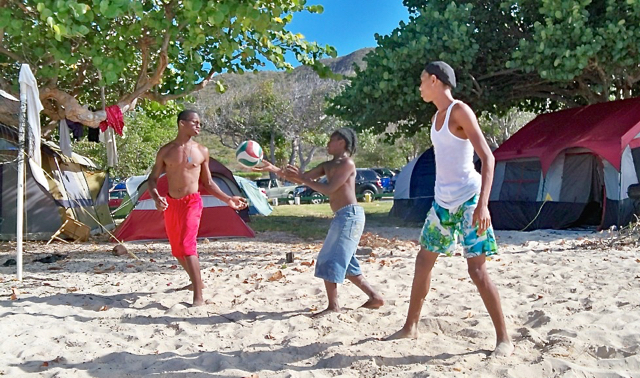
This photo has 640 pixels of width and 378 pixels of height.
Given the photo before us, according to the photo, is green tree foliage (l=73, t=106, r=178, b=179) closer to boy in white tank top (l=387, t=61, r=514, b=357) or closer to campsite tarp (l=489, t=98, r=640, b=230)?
campsite tarp (l=489, t=98, r=640, b=230)

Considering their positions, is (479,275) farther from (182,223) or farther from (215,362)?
(182,223)

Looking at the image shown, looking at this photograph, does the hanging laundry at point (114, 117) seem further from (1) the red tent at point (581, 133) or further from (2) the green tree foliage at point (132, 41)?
(1) the red tent at point (581, 133)

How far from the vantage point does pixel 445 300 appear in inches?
195

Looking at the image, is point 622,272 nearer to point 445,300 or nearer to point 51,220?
point 445,300

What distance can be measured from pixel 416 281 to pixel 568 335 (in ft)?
3.38

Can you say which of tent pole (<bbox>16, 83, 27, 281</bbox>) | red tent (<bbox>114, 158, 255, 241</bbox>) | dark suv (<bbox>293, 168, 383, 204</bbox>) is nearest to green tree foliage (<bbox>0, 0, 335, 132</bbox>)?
tent pole (<bbox>16, 83, 27, 281</bbox>)

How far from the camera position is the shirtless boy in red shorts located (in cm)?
517

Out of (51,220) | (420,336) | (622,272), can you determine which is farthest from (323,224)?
(420,336)

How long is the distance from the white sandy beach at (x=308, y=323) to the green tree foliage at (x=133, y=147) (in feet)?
72.8

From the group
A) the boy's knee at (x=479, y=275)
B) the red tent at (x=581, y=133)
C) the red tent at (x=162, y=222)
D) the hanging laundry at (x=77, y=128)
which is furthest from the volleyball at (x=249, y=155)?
the hanging laundry at (x=77, y=128)

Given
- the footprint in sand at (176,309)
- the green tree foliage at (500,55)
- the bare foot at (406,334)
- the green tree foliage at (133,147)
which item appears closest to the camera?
the bare foot at (406,334)

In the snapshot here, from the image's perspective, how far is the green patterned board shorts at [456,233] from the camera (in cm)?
347

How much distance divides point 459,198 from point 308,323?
1.61 metres

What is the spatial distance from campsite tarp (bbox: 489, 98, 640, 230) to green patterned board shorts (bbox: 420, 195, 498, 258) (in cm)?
777
